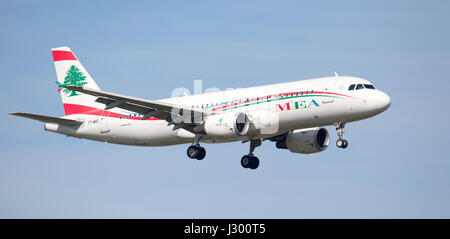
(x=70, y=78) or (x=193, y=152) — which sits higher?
(x=70, y=78)

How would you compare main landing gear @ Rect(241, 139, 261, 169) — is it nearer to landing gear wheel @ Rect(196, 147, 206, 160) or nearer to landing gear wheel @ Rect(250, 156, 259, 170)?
landing gear wheel @ Rect(250, 156, 259, 170)

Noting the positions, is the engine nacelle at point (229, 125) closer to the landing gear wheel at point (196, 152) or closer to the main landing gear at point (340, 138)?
the landing gear wheel at point (196, 152)

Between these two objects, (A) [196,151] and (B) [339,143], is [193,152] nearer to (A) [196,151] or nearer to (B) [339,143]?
(A) [196,151]

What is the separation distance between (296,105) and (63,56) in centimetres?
2208

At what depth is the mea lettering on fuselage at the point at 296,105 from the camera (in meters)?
49.1

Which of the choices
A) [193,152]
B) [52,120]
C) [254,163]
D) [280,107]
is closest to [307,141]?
[254,163]

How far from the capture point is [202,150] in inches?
2068

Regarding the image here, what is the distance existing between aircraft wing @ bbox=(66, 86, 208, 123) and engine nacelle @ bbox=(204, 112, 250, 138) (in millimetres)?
1558

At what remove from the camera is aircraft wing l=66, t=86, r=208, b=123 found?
4938 centimetres

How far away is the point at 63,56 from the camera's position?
62250mm

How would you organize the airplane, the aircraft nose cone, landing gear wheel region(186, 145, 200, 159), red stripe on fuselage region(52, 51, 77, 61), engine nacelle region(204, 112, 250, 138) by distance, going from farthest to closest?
red stripe on fuselage region(52, 51, 77, 61) < landing gear wheel region(186, 145, 200, 159) < engine nacelle region(204, 112, 250, 138) < the airplane < the aircraft nose cone

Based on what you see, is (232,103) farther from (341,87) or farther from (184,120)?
(341,87)

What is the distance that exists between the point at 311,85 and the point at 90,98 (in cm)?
1823

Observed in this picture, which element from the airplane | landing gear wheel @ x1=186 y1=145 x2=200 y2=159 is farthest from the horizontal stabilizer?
landing gear wheel @ x1=186 y1=145 x2=200 y2=159
